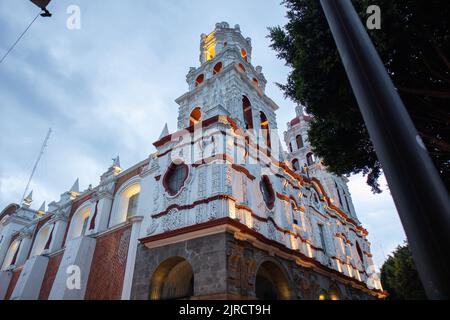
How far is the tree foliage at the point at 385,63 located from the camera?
6.04 metres

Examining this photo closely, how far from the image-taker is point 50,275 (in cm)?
1717

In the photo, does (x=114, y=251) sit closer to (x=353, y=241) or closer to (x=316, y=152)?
(x=316, y=152)

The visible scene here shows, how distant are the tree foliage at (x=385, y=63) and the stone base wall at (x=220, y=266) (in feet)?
15.8

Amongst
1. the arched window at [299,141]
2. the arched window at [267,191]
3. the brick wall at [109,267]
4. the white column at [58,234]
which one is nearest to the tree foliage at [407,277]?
the arched window at [267,191]

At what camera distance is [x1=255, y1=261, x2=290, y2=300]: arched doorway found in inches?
489

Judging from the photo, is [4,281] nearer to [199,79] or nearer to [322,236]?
[199,79]

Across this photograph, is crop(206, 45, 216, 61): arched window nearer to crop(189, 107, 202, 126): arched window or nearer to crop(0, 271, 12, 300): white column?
crop(189, 107, 202, 126): arched window

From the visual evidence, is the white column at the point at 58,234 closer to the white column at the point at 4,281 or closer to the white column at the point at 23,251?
the white column at the point at 23,251

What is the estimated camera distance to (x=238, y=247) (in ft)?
34.8

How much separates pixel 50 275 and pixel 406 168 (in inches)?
822

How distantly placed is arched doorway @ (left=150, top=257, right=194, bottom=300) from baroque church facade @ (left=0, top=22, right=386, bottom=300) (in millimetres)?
45

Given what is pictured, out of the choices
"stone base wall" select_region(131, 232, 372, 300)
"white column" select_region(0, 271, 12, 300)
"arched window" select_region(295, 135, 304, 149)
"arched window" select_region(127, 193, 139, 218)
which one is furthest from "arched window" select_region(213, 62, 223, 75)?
"white column" select_region(0, 271, 12, 300)

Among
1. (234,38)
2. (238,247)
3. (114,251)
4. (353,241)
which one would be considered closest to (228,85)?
(234,38)

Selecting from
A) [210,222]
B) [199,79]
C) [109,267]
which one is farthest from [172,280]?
[199,79]
